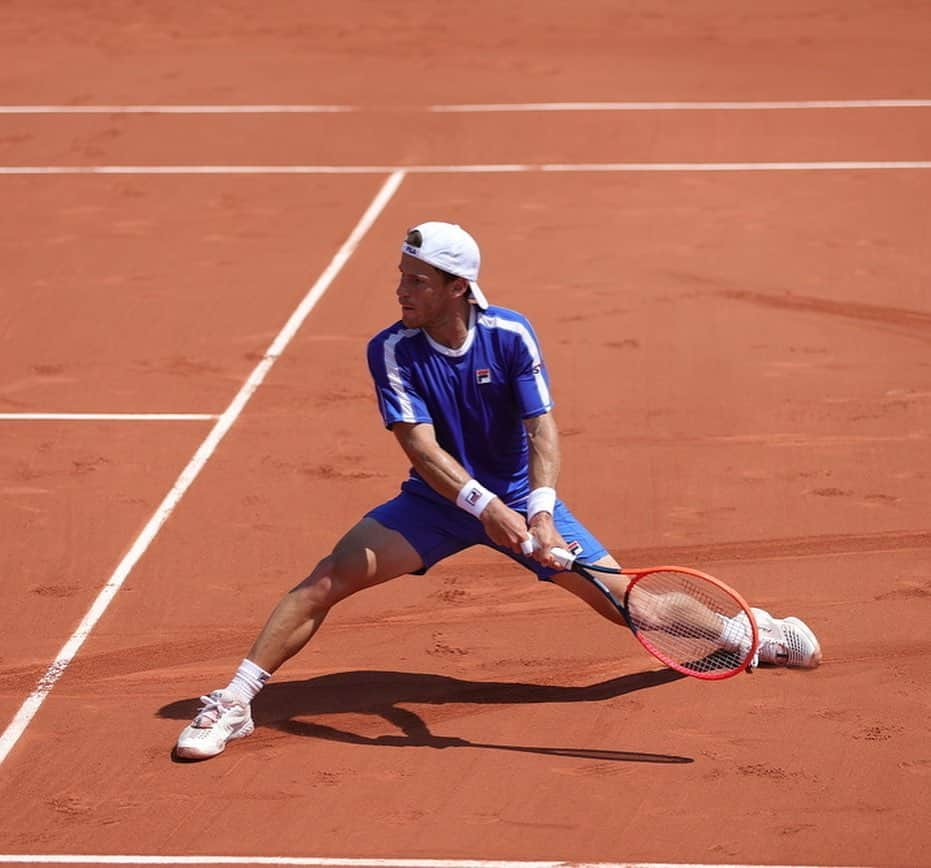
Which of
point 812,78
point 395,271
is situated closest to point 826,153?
point 812,78

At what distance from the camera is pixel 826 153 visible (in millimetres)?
15703

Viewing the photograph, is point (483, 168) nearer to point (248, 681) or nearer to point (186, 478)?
point (186, 478)

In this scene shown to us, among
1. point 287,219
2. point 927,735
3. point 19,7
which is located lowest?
point 927,735

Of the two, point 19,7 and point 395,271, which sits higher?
point 19,7

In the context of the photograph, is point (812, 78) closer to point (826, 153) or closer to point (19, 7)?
point (826, 153)

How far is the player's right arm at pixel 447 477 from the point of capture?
239 inches

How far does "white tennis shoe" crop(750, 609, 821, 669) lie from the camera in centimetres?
665

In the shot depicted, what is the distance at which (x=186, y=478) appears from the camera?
9.13m

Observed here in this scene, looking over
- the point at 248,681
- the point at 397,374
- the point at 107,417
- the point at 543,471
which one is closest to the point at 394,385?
the point at 397,374

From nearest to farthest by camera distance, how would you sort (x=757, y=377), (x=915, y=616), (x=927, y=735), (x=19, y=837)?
(x=19, y=837)
(x=927, y=735)
(x=915, y=616)
(x=757, y=377)

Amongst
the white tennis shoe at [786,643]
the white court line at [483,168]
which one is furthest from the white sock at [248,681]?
the white court line at [483,168]

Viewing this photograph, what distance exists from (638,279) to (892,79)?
7.27 meters

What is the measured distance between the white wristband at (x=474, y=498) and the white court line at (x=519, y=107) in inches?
463

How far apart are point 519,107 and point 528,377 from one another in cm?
1161
